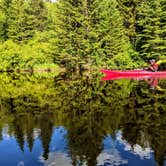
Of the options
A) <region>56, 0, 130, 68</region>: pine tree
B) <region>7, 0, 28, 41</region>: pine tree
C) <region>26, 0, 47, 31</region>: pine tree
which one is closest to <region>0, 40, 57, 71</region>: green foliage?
<region>7, 0, 28, 41</region>: pine tree

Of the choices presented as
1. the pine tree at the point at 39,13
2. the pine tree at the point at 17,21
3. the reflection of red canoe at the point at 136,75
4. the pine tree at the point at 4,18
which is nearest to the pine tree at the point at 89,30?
the reflection of red canoe at the point at 136,75

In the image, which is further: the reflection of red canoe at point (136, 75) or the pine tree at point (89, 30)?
the pine tree at point (89, 30)

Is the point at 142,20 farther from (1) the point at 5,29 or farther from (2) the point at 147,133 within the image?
(2) the point at 147,133

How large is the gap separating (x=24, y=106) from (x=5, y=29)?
46.3 m

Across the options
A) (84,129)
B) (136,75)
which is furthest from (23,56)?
(84,129)

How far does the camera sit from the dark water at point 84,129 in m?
13.0

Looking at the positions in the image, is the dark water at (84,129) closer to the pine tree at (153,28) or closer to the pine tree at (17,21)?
the pine tree at (153,28)

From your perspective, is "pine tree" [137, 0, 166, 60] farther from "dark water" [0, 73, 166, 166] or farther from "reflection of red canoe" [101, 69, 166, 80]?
"dark water" [0, 73, 166, 166]

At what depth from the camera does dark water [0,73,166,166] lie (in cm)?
1300

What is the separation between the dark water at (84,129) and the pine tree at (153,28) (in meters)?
22.6

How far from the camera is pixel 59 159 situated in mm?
12914

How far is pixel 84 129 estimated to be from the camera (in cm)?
1666

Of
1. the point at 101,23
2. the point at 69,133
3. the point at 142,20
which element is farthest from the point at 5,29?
the point at 69,133

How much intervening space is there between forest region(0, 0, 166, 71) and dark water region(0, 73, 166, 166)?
23.9 metres
